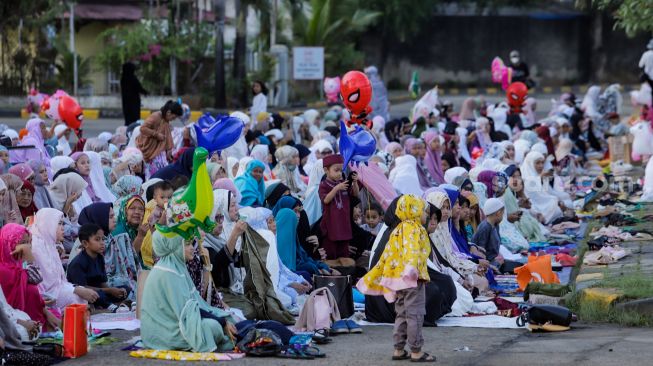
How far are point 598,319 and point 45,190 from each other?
486 centimetres

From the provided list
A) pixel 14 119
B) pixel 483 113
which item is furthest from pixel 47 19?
pixel 483 113

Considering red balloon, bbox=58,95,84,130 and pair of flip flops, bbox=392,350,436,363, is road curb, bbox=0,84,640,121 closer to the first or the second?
red balloon, bbox=58,95,84,130

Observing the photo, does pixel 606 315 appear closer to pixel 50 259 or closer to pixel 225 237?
pixel 225 237

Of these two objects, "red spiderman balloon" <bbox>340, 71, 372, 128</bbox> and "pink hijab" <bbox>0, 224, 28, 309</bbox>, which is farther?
"red spiderman balloon" <bbox>340, 71, 372, 128</bbox>

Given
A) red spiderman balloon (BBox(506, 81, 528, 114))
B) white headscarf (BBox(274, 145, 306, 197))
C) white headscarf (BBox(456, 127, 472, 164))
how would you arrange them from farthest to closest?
1. red spiderman balloon (BBox(506, 81, 528, 114))
2. white headscarf (BBox(456, 127, 472, 164))
3. white headscarf (BBox(274, 145, 306, 197))

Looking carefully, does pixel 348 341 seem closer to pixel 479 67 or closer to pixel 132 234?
pixel 132 234

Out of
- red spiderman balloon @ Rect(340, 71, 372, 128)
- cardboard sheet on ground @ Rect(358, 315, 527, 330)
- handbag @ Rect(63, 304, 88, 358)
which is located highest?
red spiderman balloon @ Rect(340, 71, 372, 128)

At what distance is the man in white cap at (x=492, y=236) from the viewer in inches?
492

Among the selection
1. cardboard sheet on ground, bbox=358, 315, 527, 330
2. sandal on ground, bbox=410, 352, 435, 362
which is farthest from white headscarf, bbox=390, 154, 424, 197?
sandal on ground, bbox=410, 352, 435, 362

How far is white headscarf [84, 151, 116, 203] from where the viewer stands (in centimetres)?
1277

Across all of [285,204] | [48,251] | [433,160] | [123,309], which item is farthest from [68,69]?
[48,251]

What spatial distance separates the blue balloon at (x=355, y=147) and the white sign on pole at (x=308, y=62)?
19242 mm

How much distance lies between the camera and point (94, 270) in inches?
397

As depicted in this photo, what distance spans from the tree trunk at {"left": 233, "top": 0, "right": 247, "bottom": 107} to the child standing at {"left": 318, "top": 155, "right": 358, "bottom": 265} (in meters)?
18.0
